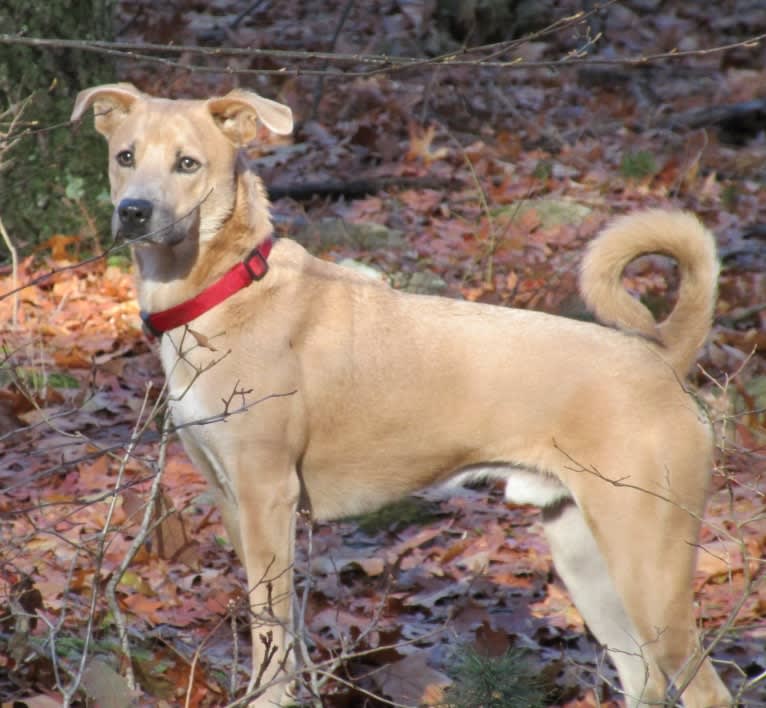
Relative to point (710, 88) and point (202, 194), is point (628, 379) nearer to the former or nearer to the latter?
point (202, 194)

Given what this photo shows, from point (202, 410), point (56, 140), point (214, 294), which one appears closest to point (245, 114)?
point (214, 294)

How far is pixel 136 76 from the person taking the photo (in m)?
12.0

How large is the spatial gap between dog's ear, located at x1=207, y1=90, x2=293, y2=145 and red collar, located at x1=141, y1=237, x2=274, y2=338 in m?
0.47

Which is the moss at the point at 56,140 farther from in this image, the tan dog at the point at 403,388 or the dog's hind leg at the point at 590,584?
the dog's hind leg at the point at 590,584

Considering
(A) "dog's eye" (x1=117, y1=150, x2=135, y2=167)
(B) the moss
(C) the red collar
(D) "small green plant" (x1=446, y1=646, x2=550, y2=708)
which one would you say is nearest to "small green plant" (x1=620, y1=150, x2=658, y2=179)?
(B) the moss

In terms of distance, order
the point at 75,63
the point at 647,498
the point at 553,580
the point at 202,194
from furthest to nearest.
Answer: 1. the point at 75,63
2. the point at 553,580
3. the point at 202,194
4. the point at 647,498

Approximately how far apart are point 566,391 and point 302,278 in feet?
3.51

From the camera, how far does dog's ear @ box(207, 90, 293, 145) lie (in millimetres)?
4312

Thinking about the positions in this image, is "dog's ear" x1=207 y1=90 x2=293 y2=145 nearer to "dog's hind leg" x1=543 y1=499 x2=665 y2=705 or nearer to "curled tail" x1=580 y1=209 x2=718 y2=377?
"curled tail" x1=580 y1=209 x2=718 y2=377

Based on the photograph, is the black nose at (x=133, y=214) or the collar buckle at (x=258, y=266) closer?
the black nose at (x=133, y=214)

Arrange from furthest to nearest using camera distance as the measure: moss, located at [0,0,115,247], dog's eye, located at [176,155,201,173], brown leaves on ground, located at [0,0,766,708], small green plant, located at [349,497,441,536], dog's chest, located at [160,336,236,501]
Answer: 1. moss, located at [0,0,115,247]
2. small green plant, located at [349,497,441,536]
3. dog's eye, located at [176,155,201,173]
4. dog's chest, located at [160,336,236,501]
5. brown leaves on ground, located at [0,0,766,708]

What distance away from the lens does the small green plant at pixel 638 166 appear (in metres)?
9.66

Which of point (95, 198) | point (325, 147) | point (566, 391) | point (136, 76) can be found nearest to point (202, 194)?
point (566, 391)

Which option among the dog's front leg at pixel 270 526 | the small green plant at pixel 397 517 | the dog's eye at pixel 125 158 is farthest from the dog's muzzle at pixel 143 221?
the small green plant at pixel 397 517
